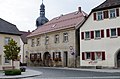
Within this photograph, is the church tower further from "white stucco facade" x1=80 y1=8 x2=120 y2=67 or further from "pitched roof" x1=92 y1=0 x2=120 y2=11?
"pitched roof" x1=92 y1=0 x2=120 y2=11

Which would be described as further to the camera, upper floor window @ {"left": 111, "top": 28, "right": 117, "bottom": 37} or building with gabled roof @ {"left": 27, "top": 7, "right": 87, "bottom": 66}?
building with gabled roof @ {"left": 27, "top": 7, "right": 87, "bottom": 66}

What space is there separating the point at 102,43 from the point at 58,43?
12148mm

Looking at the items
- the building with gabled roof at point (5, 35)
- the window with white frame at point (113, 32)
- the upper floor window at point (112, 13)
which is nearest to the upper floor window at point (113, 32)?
the window with white frame at point (113, 32)

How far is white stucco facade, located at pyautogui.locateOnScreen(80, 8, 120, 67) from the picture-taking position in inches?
1371

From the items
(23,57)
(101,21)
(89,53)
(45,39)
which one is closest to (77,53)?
(89,53)

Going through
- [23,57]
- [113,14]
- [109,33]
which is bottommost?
[23,57]

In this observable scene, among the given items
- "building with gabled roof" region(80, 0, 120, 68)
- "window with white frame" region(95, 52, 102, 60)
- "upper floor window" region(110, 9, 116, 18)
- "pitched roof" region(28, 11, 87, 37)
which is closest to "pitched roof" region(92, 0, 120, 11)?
"building with gabled roof" region(80, 0, 120, 68)

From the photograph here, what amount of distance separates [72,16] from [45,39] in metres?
7.75

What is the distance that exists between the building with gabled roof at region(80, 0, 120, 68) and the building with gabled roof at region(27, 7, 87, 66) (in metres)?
3.03

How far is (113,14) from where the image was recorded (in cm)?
3581

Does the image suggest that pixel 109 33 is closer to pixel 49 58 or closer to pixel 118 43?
pixel 118 43

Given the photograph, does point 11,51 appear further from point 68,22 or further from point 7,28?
point 68,22

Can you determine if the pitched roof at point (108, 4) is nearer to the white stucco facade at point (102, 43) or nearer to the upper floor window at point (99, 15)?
the upper floor window at point (99, 15)

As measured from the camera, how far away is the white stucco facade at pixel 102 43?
114 feet
